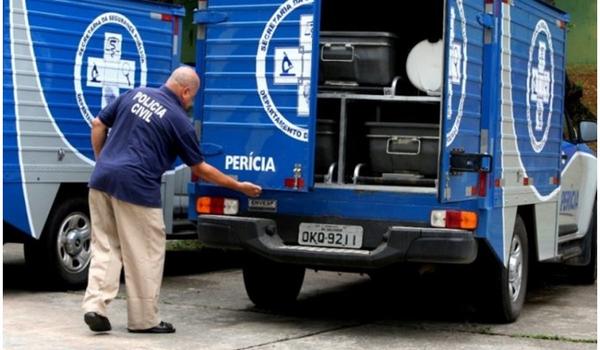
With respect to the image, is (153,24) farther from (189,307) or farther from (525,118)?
(525,118)

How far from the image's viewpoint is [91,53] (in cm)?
1059

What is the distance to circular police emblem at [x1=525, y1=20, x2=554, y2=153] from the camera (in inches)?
379

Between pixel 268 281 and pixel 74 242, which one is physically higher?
pixel 74 242

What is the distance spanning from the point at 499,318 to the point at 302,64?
240 cm

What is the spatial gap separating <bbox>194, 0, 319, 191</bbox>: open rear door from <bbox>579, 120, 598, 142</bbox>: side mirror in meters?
3.80

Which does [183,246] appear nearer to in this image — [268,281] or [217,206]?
[268,281]

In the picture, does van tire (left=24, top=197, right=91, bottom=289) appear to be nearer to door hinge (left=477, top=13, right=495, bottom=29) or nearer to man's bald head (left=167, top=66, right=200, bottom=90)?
man's bald head (left=167, top=66, right=200, bottom=90)

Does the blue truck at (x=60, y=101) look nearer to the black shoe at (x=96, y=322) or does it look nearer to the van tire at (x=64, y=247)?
the van tire at (x=64, y=247)

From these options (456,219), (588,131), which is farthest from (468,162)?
(588,131)

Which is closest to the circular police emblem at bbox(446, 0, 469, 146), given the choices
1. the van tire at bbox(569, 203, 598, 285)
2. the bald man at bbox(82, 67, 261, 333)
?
the bald man at bbox(82, 67, 261, 333)

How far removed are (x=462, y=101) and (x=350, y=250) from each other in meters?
1.26

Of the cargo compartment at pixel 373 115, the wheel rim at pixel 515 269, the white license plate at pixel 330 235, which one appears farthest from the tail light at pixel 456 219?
the wheel rim at pixel 515 269

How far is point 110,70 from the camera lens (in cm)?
1080

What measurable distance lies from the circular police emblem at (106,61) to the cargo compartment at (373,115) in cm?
219
